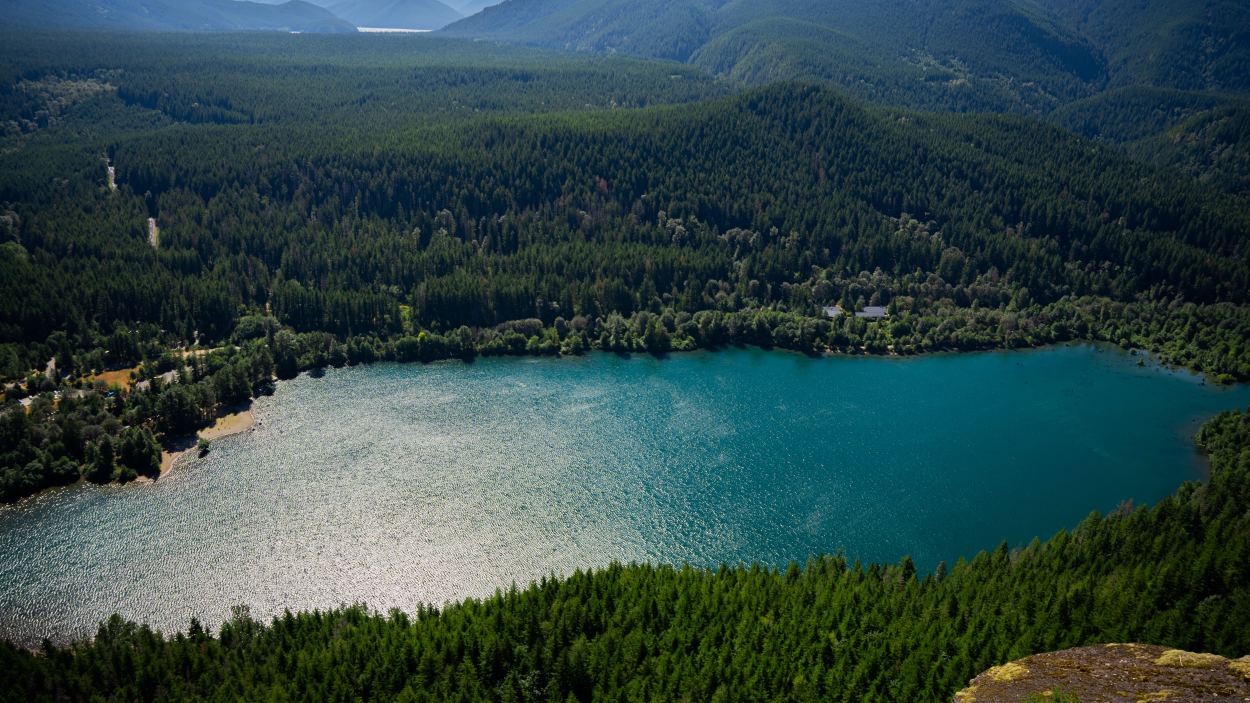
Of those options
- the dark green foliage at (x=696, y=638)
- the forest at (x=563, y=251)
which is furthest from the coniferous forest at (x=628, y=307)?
the forest at (x=563, y=251)

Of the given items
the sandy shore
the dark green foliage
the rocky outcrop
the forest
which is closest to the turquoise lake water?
the sandy shore

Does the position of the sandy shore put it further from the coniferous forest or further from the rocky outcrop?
the rocky outcrop

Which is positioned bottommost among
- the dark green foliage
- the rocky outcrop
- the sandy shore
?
the sandy shore

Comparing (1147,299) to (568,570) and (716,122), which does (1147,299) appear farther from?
(568,570)

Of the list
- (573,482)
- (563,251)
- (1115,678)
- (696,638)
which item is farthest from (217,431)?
(1115,678)

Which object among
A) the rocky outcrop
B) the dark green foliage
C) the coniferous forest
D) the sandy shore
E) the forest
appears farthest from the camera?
the forest

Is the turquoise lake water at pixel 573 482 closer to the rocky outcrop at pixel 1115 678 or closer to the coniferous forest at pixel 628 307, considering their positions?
the coniferous forest at pixel 628 307

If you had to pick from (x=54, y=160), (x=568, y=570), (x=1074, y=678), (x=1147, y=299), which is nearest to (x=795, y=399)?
(x=568, y=570)
